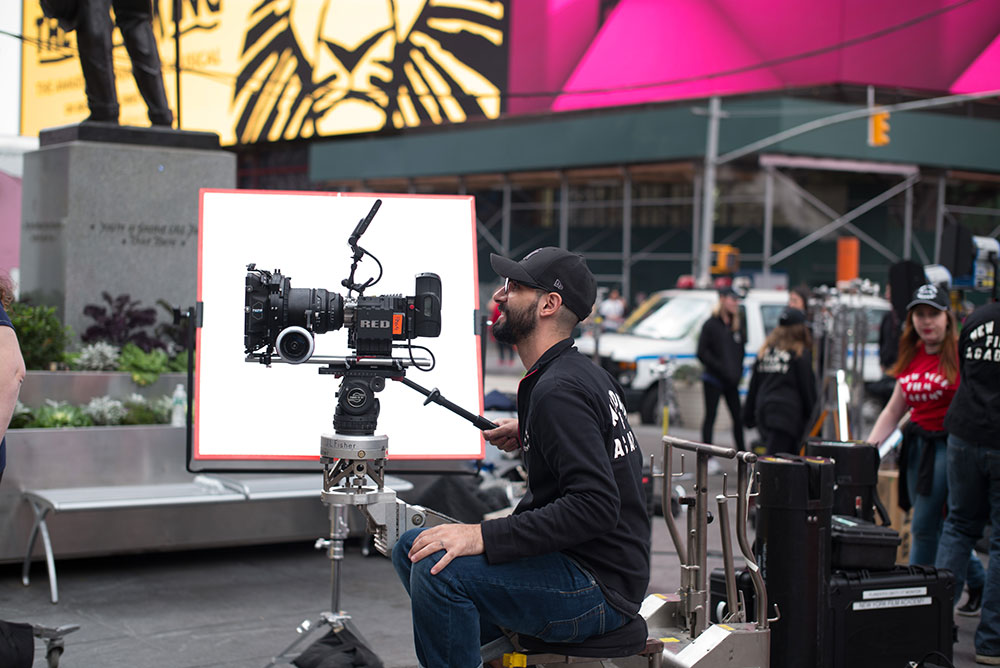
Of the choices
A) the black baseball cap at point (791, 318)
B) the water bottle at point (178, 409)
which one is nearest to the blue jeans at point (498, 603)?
the water bottle at point (178, 409)

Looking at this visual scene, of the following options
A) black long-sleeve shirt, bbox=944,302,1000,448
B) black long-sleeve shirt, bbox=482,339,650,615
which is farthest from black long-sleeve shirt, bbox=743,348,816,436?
black long-sleeve shirt, bbox=482,339,650,615

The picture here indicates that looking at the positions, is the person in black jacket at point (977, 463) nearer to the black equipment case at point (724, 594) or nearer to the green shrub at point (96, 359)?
the black equipment case at point (724, 594)

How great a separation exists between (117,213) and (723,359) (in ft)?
19.9

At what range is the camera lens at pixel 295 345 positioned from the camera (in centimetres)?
363

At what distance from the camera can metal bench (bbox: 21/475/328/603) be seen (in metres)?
5.75

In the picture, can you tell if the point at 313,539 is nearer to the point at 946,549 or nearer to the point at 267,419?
the point at 267,419

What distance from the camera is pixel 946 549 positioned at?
547cm

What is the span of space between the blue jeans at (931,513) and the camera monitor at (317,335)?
8.35ft

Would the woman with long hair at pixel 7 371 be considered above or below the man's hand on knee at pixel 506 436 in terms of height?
above

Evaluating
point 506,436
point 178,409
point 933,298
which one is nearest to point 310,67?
point 178,409

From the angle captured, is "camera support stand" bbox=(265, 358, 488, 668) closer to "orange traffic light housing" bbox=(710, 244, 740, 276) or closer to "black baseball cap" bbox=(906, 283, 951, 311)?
"black baseball cap" bbox=(906, 283, 951, 311)

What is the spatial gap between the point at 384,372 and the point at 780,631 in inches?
78.8

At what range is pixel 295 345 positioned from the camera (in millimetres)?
3654

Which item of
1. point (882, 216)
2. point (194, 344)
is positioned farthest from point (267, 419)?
point (882, 216)
